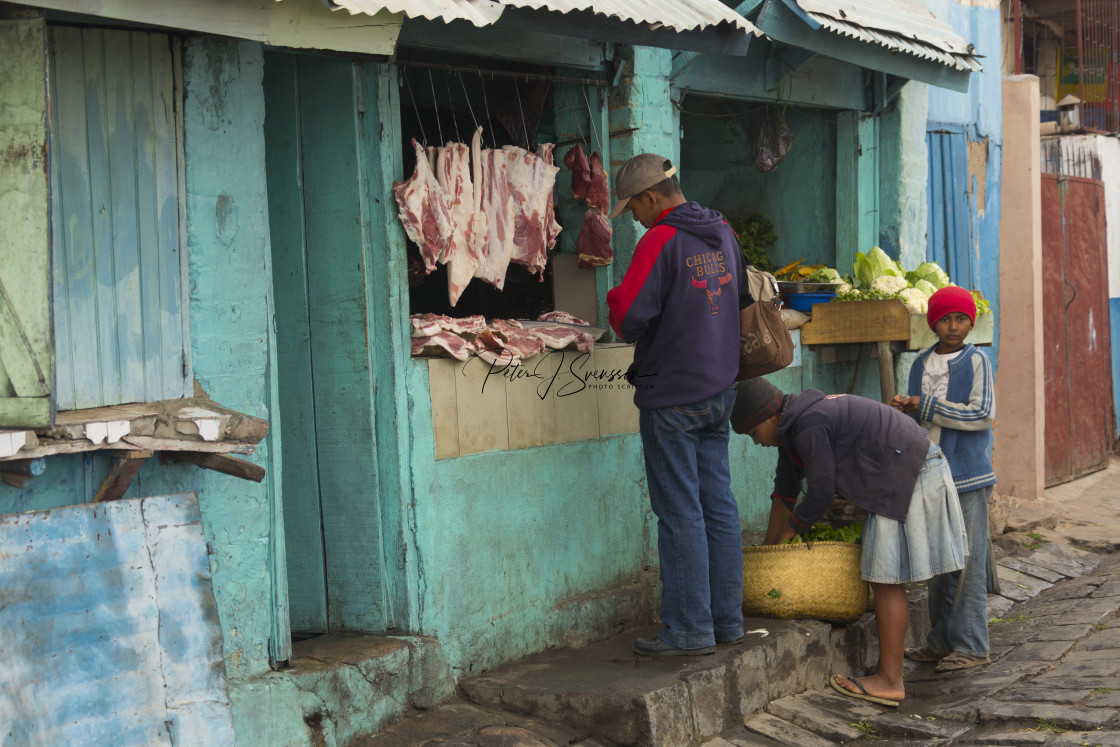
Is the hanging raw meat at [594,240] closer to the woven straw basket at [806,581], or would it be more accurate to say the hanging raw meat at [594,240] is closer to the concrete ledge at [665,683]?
the woven straw basket at [806,581]

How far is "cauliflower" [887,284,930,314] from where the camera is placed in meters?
7.02

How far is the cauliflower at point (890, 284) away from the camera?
7.29 meters

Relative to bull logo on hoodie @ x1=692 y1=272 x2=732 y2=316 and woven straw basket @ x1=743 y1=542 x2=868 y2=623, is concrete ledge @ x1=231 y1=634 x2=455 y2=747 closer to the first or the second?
woven straw basket @ x1=743 y1=542 x2=868 y2=623

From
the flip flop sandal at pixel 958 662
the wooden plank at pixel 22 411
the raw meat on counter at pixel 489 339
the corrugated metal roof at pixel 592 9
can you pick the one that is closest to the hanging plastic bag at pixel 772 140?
the corrugated metal roof at pixel 592 9

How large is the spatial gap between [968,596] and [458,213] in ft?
10.5

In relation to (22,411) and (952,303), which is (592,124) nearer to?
(952,303)

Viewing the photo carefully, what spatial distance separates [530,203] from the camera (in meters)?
5.57

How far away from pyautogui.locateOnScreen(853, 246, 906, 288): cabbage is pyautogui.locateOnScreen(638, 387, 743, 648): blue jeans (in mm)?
2861

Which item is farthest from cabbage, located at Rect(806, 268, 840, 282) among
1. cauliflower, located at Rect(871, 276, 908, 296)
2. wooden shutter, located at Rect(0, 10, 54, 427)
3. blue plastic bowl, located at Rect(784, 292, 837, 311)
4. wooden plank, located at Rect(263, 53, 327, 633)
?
wooden shutter, located at Rect(0, 10, 54, 427)

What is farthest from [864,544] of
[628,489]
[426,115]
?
[426,115]

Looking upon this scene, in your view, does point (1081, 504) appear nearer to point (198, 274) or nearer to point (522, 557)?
point (522, 557)

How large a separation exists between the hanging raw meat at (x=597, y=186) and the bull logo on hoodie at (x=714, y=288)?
1.04 metres

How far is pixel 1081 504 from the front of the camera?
403 inches

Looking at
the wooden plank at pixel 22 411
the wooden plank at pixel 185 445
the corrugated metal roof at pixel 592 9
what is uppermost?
the corrugated metal roof at pixel 592 9
